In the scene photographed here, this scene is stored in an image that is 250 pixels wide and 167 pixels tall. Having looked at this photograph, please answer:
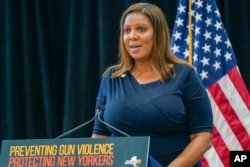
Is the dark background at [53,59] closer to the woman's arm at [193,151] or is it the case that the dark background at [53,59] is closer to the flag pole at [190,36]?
the flag pole at [190,36]

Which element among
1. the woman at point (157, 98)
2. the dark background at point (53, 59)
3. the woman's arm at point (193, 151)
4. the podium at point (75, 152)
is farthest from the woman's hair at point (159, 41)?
the dark background at point (53, 59)

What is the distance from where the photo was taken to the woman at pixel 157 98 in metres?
1.62

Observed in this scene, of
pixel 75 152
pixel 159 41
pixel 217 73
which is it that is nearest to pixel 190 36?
pixel 217 73

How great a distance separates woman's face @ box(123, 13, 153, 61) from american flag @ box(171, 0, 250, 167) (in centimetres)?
143

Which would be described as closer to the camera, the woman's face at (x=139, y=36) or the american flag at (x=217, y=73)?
the woman's face at (x=139, y=36)

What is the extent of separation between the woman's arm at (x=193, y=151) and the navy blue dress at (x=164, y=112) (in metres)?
0.02

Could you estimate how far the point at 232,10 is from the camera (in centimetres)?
356

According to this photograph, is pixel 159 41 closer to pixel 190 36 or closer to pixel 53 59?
pixel 190 36

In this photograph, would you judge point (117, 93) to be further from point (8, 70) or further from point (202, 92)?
point (8, 70)

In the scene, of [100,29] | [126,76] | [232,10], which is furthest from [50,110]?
[126,76]

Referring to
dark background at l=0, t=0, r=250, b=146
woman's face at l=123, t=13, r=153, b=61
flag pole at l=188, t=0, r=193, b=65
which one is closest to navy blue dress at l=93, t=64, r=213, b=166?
woman's face at l=123, t=13, r=153, b=61

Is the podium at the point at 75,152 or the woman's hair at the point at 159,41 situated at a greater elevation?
the woman's hair at the point at 159,41

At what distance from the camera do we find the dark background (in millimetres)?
3777

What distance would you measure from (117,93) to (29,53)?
90.3 inches
